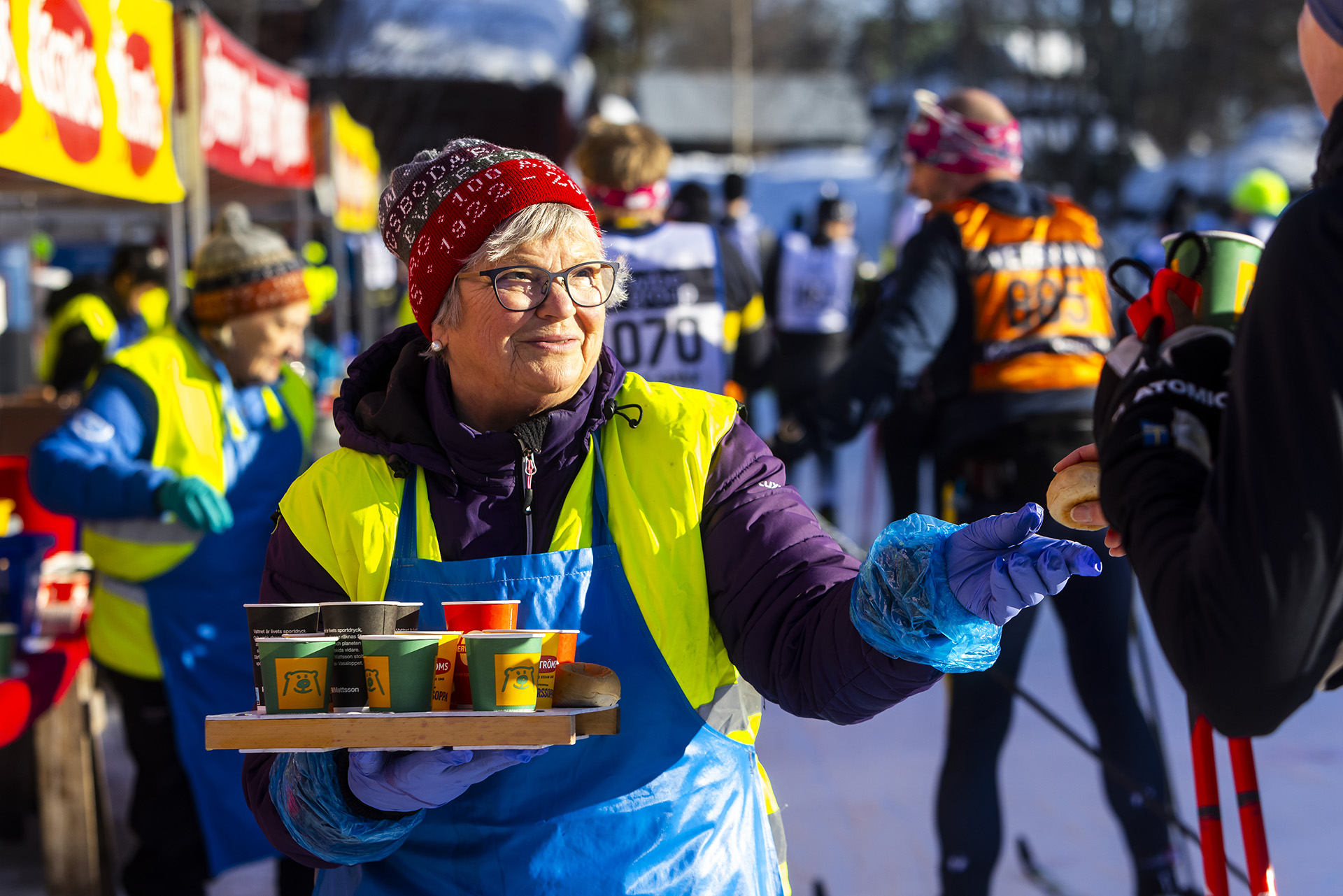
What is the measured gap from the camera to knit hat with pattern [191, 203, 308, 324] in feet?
11.5

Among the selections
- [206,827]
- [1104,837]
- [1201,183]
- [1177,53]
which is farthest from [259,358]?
[1177,53]

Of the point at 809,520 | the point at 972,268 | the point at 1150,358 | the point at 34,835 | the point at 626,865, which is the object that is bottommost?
the point at 34,835

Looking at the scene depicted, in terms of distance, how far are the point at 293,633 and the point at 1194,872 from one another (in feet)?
10.8

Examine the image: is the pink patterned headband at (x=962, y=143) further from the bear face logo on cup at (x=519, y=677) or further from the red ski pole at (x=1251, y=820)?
the bear face logo on cup at (x=519, y=677)

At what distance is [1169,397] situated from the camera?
A: 132 centimetres

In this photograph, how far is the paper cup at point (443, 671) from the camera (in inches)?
60.3

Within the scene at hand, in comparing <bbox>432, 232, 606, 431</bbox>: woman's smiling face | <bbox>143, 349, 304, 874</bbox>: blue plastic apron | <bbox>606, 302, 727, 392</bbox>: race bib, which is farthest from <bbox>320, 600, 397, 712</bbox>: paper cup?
<bbox>606, 302, 727, 392</bbox>: race bib

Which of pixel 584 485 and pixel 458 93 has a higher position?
pixel 458 93

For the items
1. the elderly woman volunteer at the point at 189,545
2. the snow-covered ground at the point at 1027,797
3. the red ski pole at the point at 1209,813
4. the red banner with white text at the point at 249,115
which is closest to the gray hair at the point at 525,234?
the red ski pole at the point at 1209,813

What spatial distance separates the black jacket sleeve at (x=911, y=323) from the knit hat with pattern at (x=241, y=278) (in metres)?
1.68

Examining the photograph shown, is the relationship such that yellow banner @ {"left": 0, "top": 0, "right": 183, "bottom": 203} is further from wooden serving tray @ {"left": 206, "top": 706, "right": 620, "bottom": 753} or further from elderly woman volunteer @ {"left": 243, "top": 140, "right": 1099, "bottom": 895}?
wooden serving tray @ {"left": 206, "top": 706, "right": 620, "bottom": 753}

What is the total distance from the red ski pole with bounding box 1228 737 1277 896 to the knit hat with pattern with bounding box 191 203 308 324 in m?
2.83

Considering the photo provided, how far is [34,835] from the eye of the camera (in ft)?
15.0

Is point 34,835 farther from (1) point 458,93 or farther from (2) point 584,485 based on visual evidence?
(1) point 458,93
